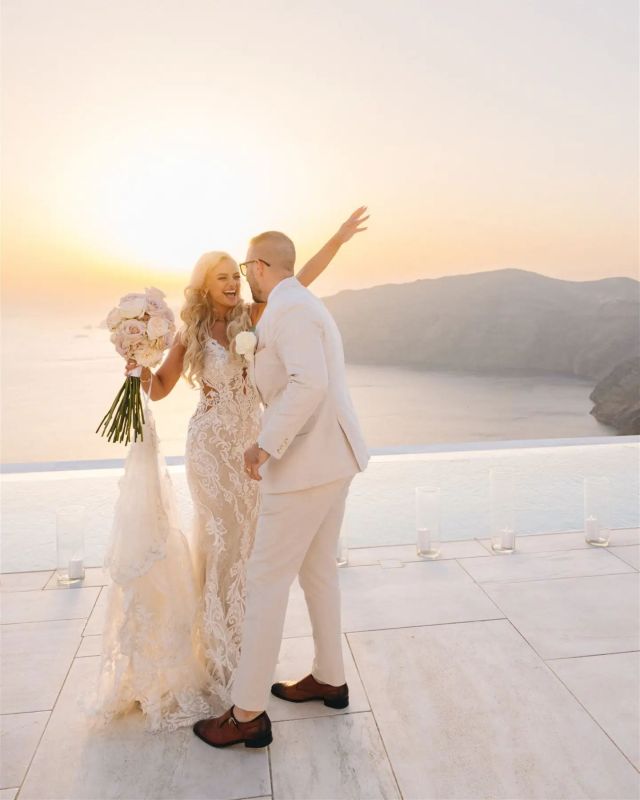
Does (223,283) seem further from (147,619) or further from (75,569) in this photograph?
(75,569)

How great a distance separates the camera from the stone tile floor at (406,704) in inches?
73.0

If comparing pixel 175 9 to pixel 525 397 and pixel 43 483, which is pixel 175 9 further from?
pixel 525 397

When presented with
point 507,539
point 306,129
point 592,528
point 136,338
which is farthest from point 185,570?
point 306,129

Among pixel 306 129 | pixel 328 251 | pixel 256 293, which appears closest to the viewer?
pixel 256 293

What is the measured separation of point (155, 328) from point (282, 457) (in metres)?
0.56

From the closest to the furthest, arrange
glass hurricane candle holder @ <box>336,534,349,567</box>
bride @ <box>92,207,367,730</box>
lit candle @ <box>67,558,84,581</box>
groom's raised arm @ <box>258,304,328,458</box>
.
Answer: groom's raised arm @ <box>258,304,328,458</box> < bride @ <box>92,207,367,730</box> < lit candle @ <box>67,558,84,581</box> < glass hurricane candle holder @ <box>336,534,349,567</box>

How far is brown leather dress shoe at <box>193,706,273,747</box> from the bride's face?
1.19 m

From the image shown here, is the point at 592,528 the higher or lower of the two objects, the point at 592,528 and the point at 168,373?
the lower

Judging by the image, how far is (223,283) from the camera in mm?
2273

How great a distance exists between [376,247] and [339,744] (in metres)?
8.48

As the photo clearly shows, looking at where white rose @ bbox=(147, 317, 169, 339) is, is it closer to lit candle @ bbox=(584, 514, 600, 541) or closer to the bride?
the bride

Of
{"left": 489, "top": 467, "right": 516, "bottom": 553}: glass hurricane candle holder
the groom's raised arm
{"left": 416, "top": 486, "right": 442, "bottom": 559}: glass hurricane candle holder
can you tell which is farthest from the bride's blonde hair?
{"left": 489, "top": 467, "right": 516, "bottom": 553}: glass hurricane candle holder

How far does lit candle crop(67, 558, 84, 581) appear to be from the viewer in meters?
3.25

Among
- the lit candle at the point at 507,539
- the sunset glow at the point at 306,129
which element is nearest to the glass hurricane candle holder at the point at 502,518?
the lit candle at the point at 507,539
